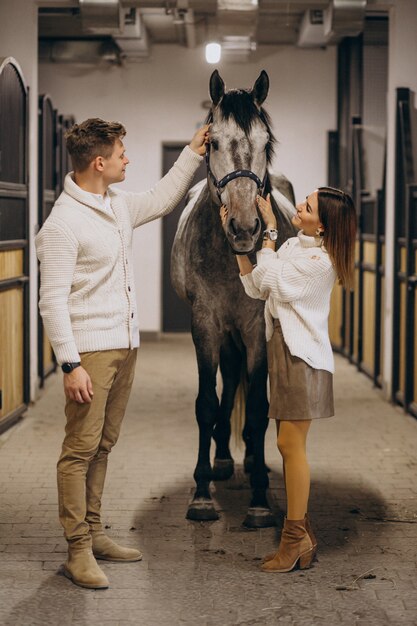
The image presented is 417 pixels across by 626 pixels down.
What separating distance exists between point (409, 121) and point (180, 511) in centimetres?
356

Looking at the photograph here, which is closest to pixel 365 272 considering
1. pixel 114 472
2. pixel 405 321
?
pixel 405 321

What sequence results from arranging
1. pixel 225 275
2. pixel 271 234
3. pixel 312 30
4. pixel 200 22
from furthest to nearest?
1. pixel 200 22
2. pixel 312 30
3. pixel 225 275
4. pixel 271 234

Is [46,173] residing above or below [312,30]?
below

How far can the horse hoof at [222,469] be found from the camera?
4.65 m

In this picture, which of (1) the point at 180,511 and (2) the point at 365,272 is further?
(2) the point at 365,272

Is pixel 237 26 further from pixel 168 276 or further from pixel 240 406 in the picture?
pixel 168 276

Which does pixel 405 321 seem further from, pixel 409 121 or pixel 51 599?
A: pixel 51 599

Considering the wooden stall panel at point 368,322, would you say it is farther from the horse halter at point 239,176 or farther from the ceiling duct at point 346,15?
the horse halter at point 239,176

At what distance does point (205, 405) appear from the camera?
4.08 metres

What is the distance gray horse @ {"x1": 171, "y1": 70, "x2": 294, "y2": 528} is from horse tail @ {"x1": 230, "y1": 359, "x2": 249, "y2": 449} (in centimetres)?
24

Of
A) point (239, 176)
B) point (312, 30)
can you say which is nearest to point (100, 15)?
point (239, 176)

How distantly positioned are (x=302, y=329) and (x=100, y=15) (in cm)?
379

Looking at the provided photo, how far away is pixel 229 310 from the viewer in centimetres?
403

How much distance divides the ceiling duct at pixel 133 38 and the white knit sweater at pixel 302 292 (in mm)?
5479
